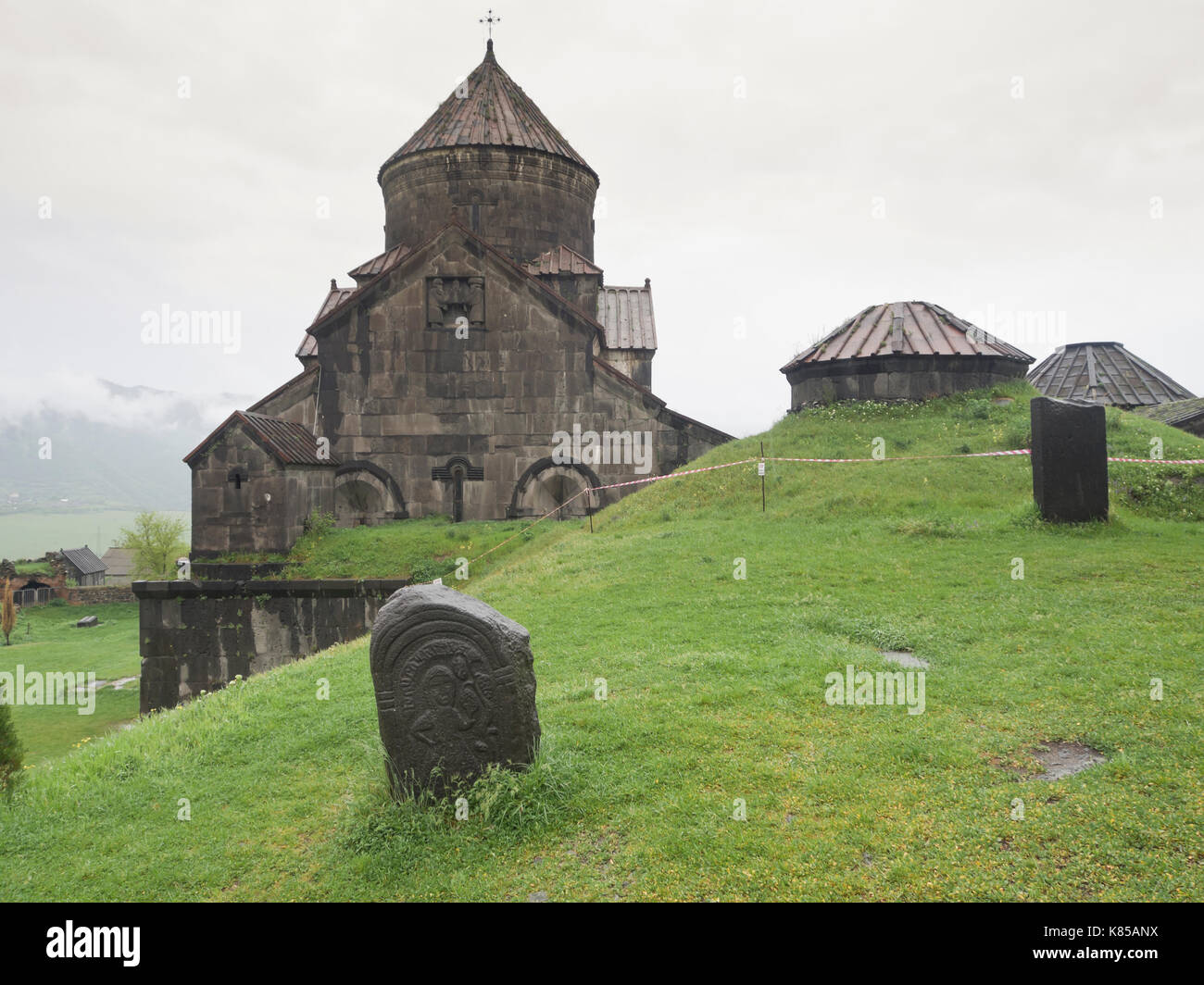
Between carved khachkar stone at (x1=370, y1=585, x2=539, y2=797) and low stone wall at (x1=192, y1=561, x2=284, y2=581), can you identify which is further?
low stone wall at (x1=192, y1=561, x2=284, y2=581)

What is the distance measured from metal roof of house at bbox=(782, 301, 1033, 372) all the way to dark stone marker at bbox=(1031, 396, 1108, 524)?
19.5ft

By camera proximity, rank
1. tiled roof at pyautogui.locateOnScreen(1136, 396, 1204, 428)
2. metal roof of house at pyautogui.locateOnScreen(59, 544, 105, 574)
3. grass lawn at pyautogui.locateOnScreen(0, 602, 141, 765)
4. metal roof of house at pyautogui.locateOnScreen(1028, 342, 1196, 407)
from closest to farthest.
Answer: grass lawn at pyautogui.locateOnScreen(0, 602, 141, 765) → tiled roof at pyautogui.locateOnScreen(1136, 396, 1204, 428) → metal roof of house at pyautogui.locateOnScreen(1028, 342, 1196, 407) → metal roof of house at pyautogui.locateOnScreen(59, 544, 105, 574)

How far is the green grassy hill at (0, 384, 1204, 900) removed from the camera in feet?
14.2

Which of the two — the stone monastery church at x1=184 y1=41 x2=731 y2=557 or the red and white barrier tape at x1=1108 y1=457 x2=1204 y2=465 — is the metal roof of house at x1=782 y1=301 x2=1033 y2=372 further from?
the red and white barrier tape at x1=1108 y1=457 x2=1204 y2=465

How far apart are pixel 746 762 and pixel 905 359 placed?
1322cm

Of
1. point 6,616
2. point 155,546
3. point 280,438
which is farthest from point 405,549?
point 155,546

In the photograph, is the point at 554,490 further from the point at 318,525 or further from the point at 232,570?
the point at 232,570

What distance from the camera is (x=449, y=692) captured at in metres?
5.23

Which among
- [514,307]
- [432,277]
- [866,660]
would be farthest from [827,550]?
[432,277]

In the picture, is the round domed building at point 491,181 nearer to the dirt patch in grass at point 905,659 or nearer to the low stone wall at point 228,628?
the low stone wall at point 228,628

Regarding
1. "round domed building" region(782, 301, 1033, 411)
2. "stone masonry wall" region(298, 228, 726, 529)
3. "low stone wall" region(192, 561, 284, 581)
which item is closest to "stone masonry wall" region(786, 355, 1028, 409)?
"round domed building" region(782, 301, 1033, 411)

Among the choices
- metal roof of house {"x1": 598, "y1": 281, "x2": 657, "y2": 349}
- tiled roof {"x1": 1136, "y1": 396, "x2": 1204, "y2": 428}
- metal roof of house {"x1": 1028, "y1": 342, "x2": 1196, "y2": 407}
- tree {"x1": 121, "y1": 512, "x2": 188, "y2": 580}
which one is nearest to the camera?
tiled roof {"x1": 1136, "y1": 396, "x2": 1204, "y2": 428}

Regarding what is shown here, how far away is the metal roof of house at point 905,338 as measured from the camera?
16875mm

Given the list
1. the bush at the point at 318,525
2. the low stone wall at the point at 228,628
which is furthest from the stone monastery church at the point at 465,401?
the low stone wall at the point at 228,628
